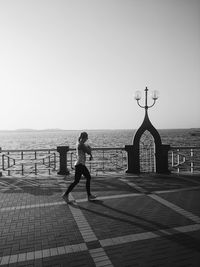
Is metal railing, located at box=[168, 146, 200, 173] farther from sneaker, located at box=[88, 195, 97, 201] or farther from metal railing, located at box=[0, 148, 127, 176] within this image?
sneaker, located at box=[88, 195, 97, 201]

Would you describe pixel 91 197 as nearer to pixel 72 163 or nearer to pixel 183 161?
pixel 183 161

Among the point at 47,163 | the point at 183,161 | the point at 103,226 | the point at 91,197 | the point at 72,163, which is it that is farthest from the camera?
the point at 72,163

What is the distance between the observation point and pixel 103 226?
4.64 meters

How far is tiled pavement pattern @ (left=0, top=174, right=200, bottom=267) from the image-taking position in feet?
11.5

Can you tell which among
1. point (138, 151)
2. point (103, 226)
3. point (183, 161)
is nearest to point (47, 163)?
point (138, 151)

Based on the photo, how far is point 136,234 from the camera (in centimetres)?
426

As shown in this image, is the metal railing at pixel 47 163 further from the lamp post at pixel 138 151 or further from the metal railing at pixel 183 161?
the metal railing at pixel 183 161

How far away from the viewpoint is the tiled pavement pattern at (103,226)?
3518 millimetres

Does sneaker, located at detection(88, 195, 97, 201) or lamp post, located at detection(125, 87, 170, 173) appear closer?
sneaker, located at detection(88, 195, 97, 201)

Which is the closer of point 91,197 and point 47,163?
point 91,197

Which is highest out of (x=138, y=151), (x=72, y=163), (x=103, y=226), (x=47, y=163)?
(x=138, y=151)

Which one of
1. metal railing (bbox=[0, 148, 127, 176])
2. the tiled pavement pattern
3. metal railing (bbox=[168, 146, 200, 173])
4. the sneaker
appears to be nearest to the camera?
the tiled pavement pattern

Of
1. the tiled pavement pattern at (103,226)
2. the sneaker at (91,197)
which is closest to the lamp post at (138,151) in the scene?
the tiled pavement pattern at (103,226)

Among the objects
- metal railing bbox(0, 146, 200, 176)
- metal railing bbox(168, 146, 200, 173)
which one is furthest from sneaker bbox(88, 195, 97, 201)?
metal railing bbox(168, 146, 200, 173)
